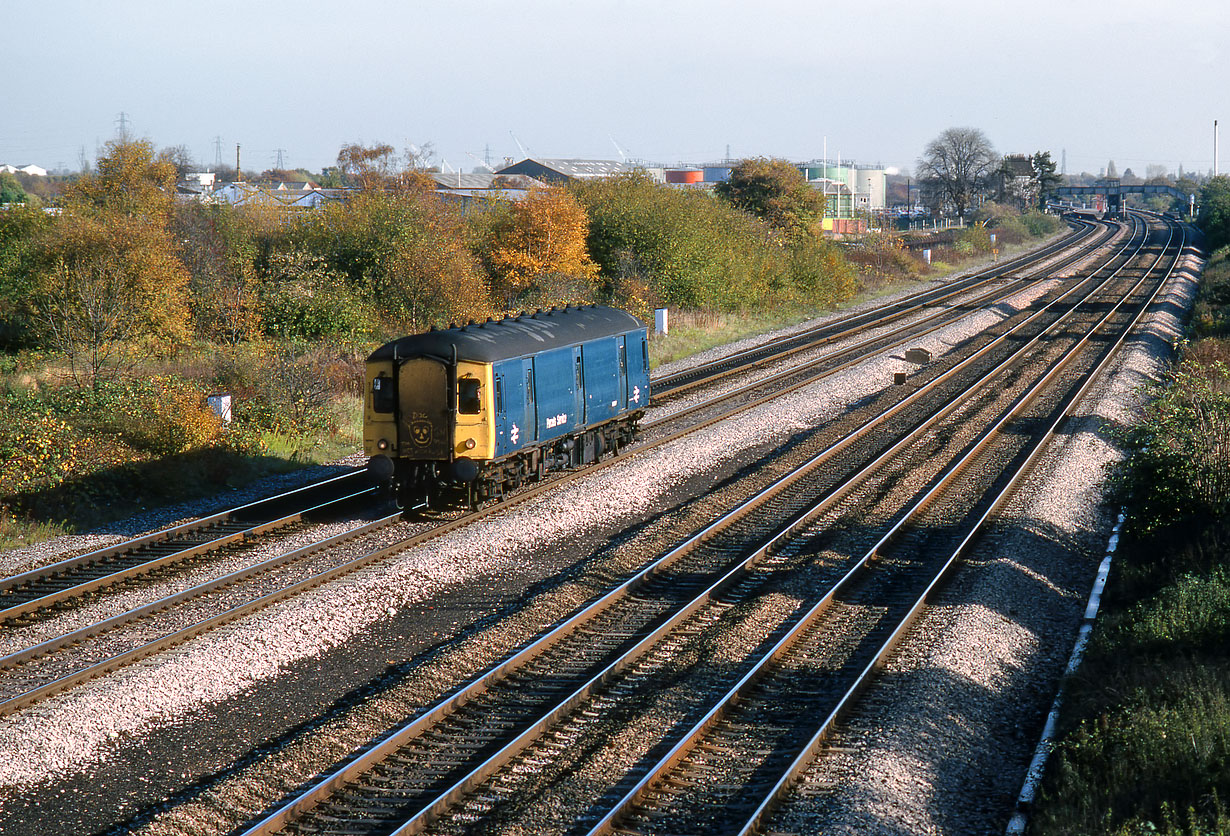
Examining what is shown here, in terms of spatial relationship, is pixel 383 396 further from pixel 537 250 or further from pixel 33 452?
pixel 537 250

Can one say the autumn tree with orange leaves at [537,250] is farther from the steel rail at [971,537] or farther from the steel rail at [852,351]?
the steel rail at [971,537]

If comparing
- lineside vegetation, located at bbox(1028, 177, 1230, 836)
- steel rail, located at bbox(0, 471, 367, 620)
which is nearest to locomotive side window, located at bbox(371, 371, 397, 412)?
steel rail, located at bbox(0, 471, 367, 620)

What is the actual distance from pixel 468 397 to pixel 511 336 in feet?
5.40

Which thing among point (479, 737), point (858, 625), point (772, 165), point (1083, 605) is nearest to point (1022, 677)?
point (858, 625)

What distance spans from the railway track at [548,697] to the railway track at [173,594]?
10.9 ft

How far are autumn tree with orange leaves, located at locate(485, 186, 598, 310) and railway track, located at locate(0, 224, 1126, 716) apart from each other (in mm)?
20489

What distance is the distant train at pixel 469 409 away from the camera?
622 inches

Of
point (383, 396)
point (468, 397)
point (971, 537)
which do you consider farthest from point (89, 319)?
point (971, 537)

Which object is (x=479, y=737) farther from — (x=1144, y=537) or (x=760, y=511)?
(x=1144, y=537)

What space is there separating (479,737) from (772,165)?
53.4 metres

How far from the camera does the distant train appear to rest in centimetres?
1580

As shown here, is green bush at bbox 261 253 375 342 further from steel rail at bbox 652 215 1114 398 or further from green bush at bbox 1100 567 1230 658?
green bush at bbox 1100 567 1230 658

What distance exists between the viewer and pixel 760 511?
17.4 metres

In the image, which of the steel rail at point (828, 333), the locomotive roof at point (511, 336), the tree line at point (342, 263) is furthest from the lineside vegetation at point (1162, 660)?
the tree line at point (342, 263)
